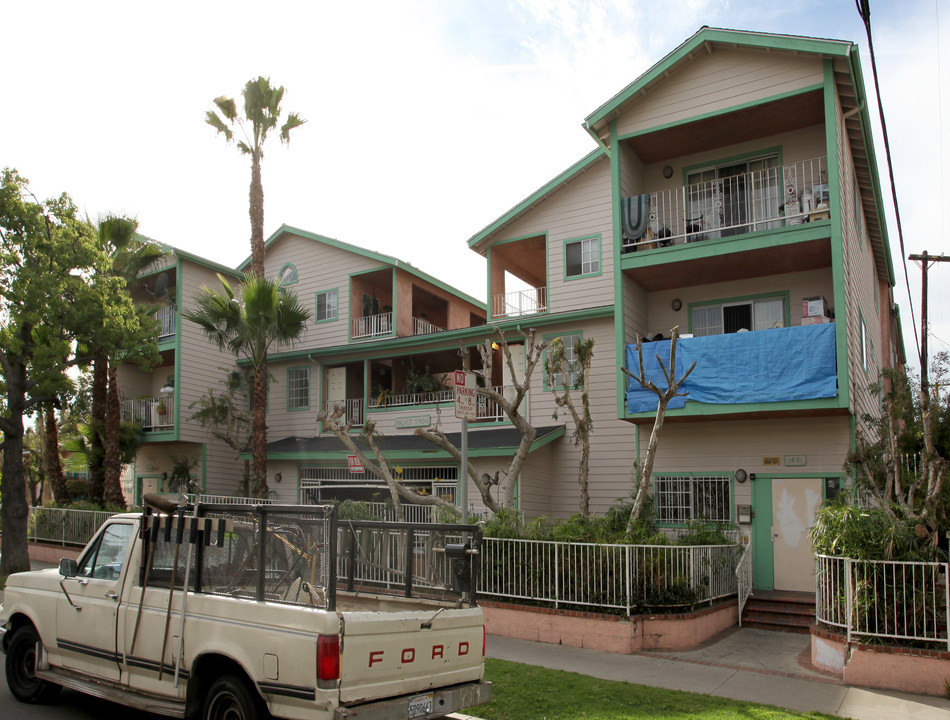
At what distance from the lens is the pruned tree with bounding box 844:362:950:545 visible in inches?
372

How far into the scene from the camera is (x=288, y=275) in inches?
1009

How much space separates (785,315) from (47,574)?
549 inches

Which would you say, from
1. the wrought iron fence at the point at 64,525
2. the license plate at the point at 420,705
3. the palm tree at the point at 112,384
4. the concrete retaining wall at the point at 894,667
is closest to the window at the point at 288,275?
the palm tree at the point at 112,384

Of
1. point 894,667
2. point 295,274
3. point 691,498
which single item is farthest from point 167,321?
point 894,667

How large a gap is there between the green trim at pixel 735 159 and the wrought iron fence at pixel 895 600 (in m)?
9.77

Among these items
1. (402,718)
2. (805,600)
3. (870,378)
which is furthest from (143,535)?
(870,378)

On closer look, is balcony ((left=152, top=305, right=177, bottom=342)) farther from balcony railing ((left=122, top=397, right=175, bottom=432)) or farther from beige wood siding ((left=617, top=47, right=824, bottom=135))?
beige wood siding ((left=617, top=47, right=824, bottom=135))

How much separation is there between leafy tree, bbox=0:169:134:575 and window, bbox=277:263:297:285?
8817 millimetres

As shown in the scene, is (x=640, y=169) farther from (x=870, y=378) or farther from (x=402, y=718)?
(x=402, y=718)

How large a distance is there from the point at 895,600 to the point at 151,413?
22.0m

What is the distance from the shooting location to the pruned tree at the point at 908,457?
9461mm

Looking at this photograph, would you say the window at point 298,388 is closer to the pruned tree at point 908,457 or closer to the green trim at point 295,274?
the green trim at point 295,274

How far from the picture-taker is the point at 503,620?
38.3 feet

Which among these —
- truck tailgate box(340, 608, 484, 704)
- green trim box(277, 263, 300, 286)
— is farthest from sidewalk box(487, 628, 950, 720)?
green trim box(277, 263, 300, 286)
